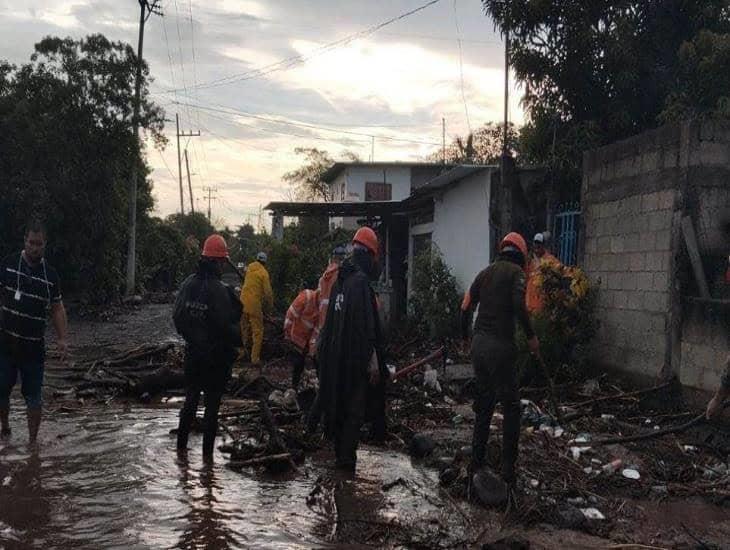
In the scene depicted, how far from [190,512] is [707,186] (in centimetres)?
587

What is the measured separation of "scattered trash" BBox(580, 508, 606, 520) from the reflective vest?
14.5 feet

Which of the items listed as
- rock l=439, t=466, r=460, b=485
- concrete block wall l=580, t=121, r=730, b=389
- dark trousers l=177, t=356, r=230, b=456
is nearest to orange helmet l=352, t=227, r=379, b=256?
dark trousers l=177, t=356, r=230, b=456

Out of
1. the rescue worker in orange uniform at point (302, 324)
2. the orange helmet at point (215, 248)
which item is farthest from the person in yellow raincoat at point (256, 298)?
the orange helmet at point (215, 248)

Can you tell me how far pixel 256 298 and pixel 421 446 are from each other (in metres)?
5.10

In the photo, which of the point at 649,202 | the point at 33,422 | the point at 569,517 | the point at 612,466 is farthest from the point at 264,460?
the point at 649,202

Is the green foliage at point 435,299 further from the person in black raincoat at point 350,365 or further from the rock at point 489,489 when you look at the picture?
the rock at point 489,489

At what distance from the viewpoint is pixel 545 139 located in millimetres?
12750

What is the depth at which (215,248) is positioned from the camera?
20.1 feet

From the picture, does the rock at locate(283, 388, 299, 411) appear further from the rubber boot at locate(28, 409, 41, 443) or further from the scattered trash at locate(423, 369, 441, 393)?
the rubber boot at locate(28, 409, 41, 443)

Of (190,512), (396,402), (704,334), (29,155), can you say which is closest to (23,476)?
(190,512)

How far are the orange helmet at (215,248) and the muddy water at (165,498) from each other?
172cm

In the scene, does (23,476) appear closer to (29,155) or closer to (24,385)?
(24,385)

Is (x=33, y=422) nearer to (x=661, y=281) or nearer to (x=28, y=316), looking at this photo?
(x=28, y=316)

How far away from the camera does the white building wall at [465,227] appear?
12625 mm
